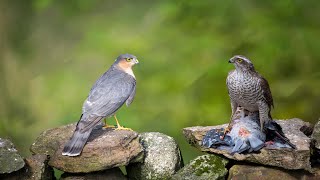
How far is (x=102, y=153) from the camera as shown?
4414mm

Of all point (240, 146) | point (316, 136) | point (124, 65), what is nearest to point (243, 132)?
point (240, 146)

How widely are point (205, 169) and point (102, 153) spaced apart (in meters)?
0.82

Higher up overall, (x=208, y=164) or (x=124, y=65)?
(x=124, y=65)

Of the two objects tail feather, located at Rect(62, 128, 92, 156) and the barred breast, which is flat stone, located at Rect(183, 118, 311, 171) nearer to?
the barred breast

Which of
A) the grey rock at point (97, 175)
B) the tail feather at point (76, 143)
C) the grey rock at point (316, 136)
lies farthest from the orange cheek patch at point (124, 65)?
the grey rock at point (316, 136)

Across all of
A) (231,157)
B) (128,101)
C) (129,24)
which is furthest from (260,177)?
(129,24)

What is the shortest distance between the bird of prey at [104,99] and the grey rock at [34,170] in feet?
0.89

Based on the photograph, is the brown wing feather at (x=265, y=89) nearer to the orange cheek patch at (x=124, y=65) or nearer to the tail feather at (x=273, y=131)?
the tail feather at (x=273, y=131)

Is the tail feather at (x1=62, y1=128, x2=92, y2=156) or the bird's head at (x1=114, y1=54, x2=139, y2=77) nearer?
the tail feather at (x1=62, y1=128, x2=92, y2=156)

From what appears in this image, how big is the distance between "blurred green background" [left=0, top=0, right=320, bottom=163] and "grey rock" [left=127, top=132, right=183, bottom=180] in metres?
1.01

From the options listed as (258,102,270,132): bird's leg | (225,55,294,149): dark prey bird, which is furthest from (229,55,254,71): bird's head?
(258,102,270,132): bird's leg

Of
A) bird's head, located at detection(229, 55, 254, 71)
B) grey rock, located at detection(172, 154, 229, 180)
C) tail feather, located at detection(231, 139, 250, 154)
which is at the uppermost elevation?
bird's head, located at detection(229, 55, 254, 71)

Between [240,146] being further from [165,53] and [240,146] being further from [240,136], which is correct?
[165,53]

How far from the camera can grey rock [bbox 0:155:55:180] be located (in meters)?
4.43
